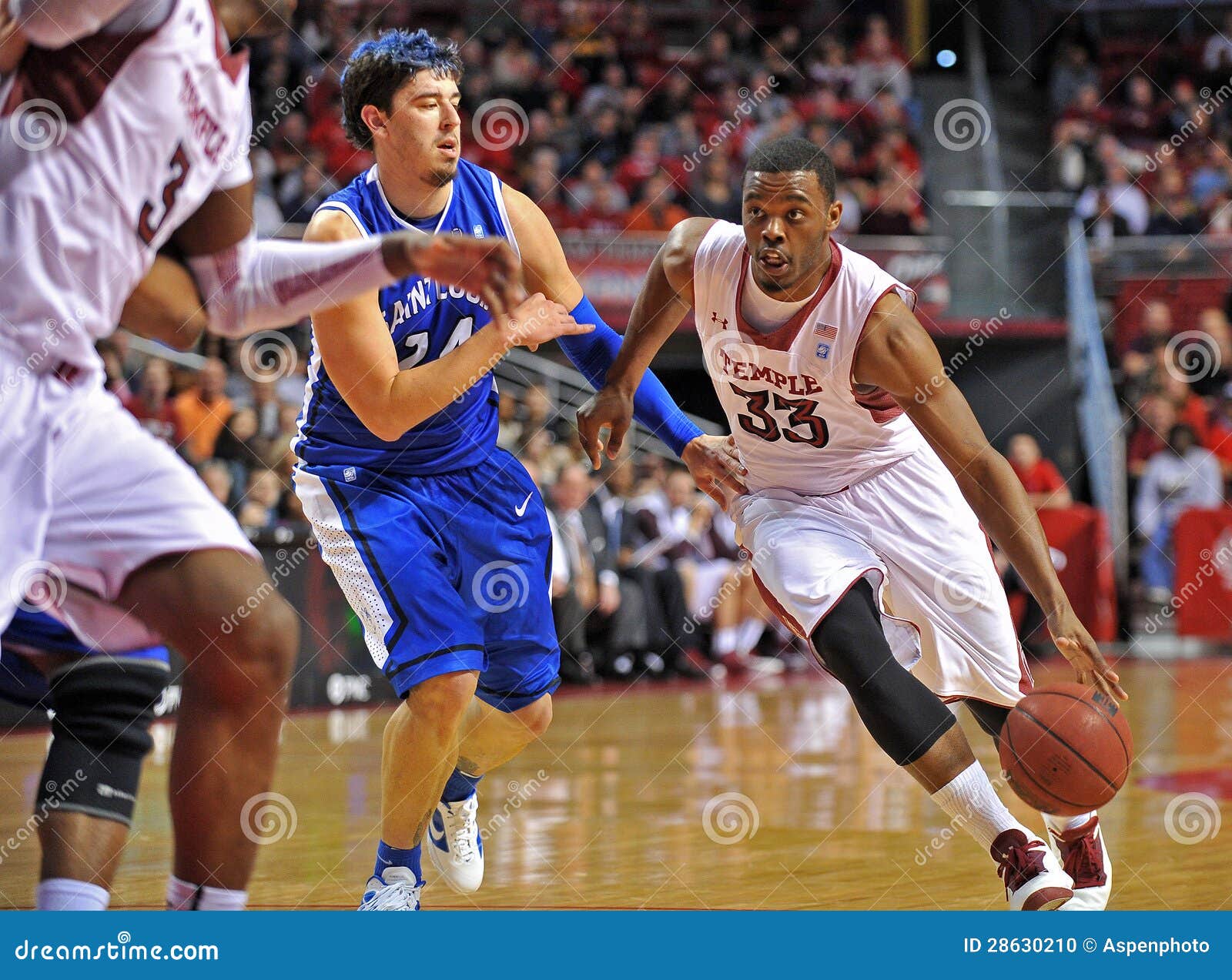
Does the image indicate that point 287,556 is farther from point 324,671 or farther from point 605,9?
point 605,9

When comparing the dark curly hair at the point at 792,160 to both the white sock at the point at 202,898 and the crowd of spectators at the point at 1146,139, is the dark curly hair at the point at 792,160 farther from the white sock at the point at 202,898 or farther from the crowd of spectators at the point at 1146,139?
the crowd of spectators at the point at 1146,139

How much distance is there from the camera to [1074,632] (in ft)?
12.3

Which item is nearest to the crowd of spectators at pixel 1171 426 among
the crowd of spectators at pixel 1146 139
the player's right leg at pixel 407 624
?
the crowd of spectators at pixel 1146 139

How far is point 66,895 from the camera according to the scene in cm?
298

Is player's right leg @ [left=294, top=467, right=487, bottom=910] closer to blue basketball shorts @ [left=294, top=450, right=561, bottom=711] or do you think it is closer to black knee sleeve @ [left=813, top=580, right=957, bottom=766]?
blue basketball shorts @ [left=294, top=450, right=561, bottom=711]

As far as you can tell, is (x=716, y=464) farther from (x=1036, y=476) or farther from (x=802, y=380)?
(x=1036, y=476)

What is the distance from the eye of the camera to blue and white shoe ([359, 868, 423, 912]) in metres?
Answer: 4.00

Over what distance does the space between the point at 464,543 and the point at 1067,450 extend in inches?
432

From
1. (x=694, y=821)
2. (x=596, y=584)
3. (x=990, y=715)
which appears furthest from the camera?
(x=596, y=584)

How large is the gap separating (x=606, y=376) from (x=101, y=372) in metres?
1.83

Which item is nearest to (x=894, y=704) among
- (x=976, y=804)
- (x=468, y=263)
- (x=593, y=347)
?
(x=976, y=804)

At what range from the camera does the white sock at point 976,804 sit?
3877 mm
